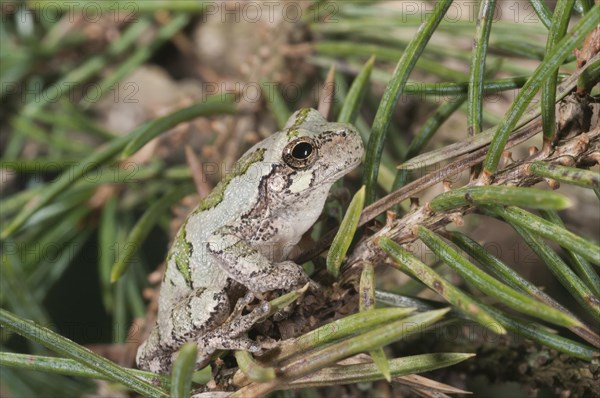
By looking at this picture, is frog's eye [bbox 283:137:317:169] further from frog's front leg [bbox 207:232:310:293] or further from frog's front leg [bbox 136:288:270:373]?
frog's front leg [bbox 136:288:270:373]

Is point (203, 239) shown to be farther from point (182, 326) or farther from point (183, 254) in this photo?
point (182, 326)

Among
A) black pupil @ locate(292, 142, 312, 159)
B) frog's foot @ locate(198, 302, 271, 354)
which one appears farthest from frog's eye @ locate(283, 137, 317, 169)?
frog's foot @ locate(198, 302, 271, 354)

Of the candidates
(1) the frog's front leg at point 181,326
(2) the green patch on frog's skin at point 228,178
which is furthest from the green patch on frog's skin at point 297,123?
(1) the frog's front leg at point 181,326

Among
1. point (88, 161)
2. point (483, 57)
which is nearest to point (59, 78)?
point (88, 161)

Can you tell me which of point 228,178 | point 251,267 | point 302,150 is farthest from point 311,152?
point 251,267

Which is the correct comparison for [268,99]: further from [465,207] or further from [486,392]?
[486,392]

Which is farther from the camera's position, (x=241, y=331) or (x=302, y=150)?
(x=302, y=150)
